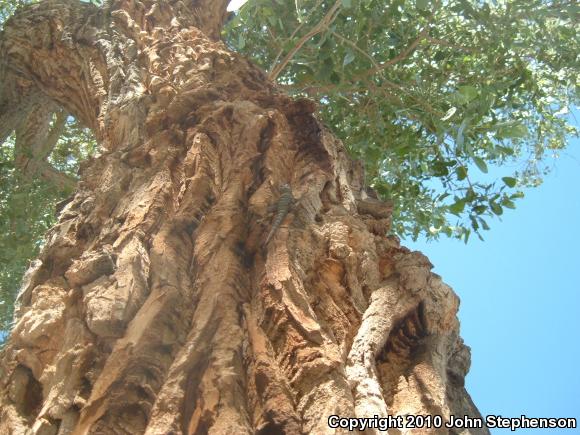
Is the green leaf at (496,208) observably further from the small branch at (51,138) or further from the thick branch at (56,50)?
the small branch at (51,138)

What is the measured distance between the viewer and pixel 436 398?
1502 mm

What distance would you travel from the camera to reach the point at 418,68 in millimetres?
5129

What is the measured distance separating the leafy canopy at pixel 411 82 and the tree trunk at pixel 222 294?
40.3 inches

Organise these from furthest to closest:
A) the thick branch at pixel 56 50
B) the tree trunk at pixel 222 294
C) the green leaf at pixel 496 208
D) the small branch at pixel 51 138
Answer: the small branch at pixel 51 138 → the green leaf at pixel 496 208 → the thick branch at pixel 56 50 → the tree trunk at pixel 222 294

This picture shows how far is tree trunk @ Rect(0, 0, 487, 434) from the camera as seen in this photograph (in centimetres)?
137

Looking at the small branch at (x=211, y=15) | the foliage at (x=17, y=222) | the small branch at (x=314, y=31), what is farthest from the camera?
the foliage at (x=17, y=222)

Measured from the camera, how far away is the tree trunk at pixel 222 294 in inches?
53.7

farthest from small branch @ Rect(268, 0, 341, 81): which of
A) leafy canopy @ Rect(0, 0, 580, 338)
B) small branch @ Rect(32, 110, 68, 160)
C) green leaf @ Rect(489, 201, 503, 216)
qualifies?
small branch @ Rect(32, 110, 68, 160)

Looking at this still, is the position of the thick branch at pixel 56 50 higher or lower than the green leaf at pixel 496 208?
higher

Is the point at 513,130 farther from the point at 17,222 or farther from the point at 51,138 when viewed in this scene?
the point at 51,138

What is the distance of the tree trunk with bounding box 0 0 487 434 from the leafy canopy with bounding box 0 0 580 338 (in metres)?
1.02

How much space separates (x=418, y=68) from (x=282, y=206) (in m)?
3.65

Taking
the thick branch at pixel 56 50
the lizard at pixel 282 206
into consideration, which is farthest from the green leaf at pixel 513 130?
the thick branch at pixel 56 50

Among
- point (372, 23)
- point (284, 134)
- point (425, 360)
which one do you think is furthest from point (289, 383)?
point (372, 23)
